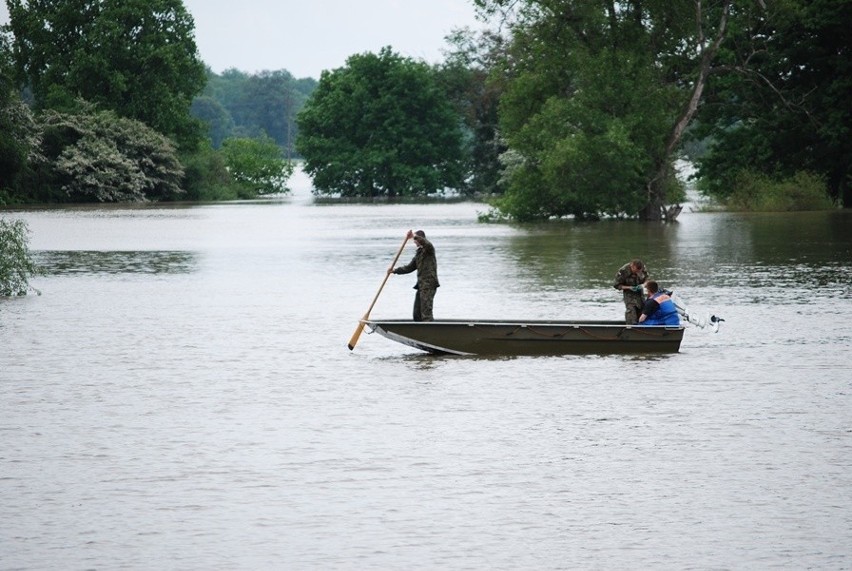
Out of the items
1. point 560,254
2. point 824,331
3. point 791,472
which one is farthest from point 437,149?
point 791,472

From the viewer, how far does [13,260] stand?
114 ft

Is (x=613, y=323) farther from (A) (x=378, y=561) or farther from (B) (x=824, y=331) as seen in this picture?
(A) (x=378, y=561)

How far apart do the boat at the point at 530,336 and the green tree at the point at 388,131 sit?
357 feet

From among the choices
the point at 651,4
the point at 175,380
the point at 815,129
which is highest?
the point at 651,4

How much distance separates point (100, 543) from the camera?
11867 mm

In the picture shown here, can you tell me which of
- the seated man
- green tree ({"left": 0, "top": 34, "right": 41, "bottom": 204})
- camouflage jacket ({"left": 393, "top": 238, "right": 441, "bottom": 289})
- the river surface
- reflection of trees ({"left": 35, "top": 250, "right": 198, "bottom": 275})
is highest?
green tree ({"left": 0, "top": 34, "right": 41, "bottom": 204})

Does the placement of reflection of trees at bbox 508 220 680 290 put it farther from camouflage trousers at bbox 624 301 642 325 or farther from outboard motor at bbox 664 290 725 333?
camouflage trousers at bbox 624 301 642 325

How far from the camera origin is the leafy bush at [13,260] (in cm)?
3353

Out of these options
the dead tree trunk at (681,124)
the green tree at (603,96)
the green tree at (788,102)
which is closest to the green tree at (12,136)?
the green tree at (603,96)

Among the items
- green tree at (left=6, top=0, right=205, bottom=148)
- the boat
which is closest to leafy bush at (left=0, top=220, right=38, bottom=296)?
the boat

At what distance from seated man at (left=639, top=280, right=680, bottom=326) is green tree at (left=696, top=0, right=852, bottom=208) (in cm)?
4736

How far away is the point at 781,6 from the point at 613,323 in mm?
45727

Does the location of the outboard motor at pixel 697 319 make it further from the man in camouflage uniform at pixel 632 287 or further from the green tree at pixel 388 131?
the green tree at pixel 388 131

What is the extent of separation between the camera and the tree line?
212ft
